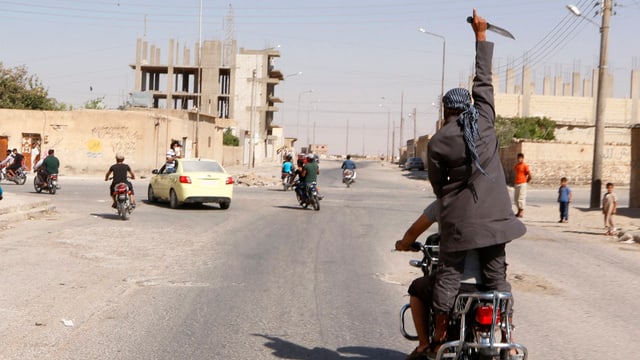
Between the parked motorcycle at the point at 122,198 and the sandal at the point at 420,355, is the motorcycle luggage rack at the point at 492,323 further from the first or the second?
the parked motorcycle at the point at 122,198

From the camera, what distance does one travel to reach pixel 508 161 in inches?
1917

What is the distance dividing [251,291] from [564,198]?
14.6m

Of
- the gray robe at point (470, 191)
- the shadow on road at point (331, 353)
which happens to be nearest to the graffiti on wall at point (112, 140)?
the shadow on road at point (331, 353)

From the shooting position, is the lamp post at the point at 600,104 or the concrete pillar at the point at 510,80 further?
the concrete pillar at the point at 510,80

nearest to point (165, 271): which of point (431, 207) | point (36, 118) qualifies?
point (431, 207)

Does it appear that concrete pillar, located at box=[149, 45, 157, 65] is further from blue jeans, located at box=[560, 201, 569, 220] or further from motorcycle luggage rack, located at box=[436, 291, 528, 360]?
motorcycle luggage rack, located at box=[436, 291, 528, 360]

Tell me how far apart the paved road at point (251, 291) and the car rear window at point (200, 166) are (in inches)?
191

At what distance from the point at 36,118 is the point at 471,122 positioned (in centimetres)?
4290

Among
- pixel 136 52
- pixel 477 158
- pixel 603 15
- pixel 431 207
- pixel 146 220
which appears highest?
pixel 136 52

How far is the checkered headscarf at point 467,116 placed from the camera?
467 cm

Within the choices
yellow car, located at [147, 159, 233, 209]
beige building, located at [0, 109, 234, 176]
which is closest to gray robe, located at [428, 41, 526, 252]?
yellow car, located at [147, 159, 233, 209]

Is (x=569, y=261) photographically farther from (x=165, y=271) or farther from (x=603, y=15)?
(x=603, y=15)

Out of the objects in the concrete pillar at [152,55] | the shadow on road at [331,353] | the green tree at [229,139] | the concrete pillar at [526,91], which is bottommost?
the shadow on road at [331,353]

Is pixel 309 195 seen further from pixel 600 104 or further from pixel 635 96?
pixel 635 96
